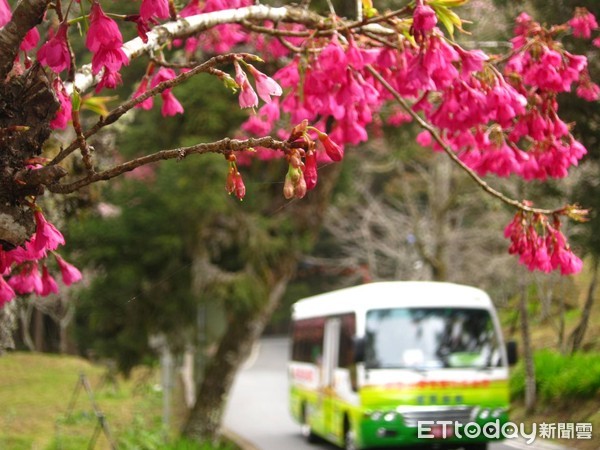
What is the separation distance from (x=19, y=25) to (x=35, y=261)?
4.86 feet

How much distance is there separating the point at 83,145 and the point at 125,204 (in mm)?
10891

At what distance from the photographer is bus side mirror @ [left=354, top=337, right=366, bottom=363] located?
36.1 feet

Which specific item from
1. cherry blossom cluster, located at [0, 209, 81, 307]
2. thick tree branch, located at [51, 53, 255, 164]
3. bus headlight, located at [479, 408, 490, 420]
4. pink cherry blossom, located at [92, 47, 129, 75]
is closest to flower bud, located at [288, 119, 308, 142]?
thick tree branch, located at [51, 53, 255, 164]

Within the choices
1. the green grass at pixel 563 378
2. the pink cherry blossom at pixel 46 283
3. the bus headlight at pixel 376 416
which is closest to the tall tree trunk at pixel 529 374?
the green grass at pixel 563 378

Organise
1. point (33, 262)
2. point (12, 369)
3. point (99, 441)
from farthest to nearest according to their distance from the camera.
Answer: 1. point (12, 369)
2. point (99, 441)
3. point (33, 262)

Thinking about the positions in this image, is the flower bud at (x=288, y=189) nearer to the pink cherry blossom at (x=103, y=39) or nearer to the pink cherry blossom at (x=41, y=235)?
the pink cherry blossom at (x=103, y=39)

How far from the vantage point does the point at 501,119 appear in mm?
4477

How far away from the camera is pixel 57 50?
3289 mm

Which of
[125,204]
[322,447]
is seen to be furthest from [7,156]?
[322,447]

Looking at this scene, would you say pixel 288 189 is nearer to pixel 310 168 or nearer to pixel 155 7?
pixel 310 168

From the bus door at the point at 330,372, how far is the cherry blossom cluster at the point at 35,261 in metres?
8.01

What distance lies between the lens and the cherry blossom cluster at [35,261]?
346 centimetres

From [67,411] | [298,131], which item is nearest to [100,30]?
[298,131]

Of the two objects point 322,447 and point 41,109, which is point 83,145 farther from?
point 322,447
